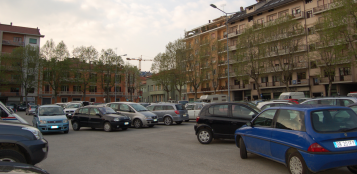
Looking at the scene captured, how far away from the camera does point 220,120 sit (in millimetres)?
9445

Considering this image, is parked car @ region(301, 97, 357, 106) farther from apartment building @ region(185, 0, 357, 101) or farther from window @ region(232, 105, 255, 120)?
apartment building @ region(185, 0, 357, 101)

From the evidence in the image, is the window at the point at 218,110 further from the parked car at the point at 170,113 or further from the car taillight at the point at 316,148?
the parked car at the point at 170,113

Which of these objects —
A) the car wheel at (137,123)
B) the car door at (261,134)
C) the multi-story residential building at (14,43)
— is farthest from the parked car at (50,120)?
the multi-story residential building at (14,43)

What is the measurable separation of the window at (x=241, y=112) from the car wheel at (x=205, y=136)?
1254mm

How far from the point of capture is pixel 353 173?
17.9ft

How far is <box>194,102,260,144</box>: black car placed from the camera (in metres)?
9.22

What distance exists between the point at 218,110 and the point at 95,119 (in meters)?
8.53

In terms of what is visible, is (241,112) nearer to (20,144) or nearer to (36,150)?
(36,150)

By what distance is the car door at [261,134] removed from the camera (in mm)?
5773

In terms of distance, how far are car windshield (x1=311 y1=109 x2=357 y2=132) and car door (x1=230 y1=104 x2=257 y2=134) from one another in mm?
4258

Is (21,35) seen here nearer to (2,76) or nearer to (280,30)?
(2,76)

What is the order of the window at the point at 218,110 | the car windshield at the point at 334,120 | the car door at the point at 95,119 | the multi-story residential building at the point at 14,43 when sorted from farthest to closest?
the multi-story residential building at the point at 14,43 → the car door at the point at 95,119 → the window at the point at 218,110 → the car windshield at the point at 334,120

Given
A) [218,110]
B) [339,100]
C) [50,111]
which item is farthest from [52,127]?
[339,100]

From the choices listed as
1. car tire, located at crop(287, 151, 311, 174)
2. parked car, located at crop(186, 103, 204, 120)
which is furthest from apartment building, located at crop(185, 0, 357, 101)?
car tire, located at crop(287, 151, 311, 174)
